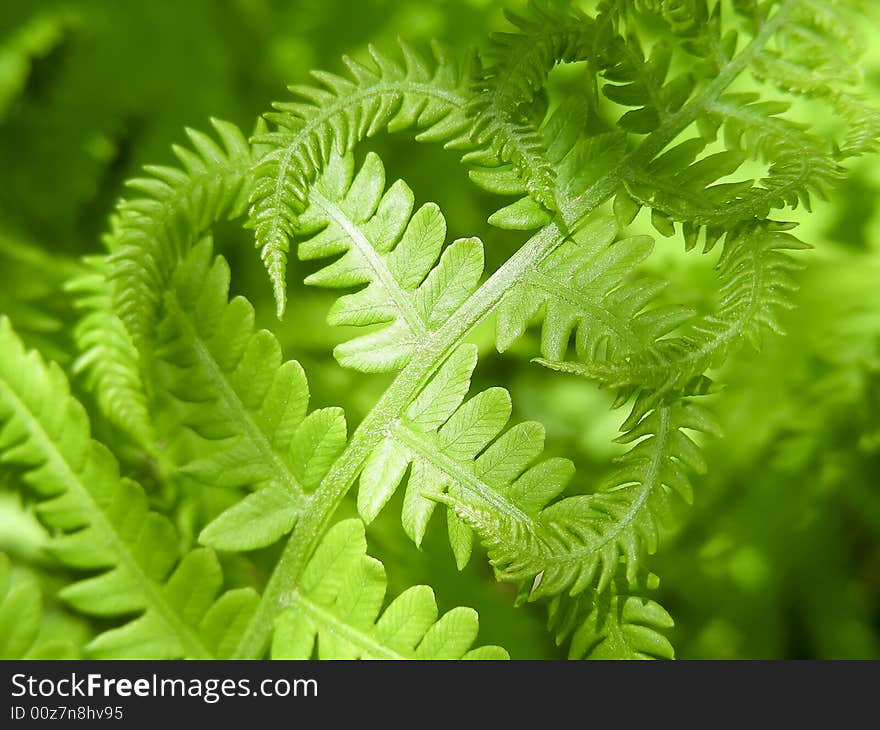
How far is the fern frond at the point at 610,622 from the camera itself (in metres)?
1.07

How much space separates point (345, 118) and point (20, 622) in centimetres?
79

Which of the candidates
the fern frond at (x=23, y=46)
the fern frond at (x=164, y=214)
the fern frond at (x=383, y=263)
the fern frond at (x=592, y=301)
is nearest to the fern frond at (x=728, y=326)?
the fern frond at (x=592, y=301)

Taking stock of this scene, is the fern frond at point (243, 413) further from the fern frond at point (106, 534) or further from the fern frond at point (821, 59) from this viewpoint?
the fern frond at point (821, 59)

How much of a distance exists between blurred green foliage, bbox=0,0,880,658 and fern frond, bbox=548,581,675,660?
0.77 meters

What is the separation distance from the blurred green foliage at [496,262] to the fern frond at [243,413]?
67 cm

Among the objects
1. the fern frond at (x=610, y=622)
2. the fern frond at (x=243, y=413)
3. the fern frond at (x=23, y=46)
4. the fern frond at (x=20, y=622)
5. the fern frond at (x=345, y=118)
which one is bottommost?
the fern frond at (x=610, y=622)

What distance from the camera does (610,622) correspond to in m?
1.08

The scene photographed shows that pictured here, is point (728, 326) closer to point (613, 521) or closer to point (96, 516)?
point (613, 521)

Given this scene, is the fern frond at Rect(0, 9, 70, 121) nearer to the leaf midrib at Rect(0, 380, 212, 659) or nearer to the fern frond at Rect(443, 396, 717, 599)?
the leaf midrib at Rect(0, 380, 212, 659)

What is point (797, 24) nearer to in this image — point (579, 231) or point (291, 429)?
point (579, 231)

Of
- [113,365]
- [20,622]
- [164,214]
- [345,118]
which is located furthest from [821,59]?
[20,622]
